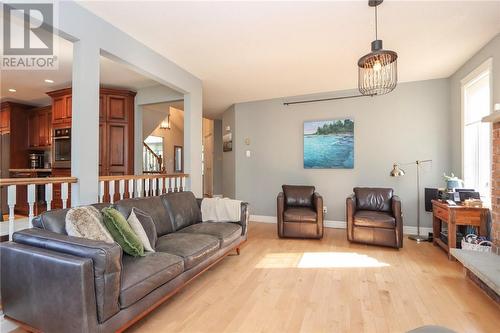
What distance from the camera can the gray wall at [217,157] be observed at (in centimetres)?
750

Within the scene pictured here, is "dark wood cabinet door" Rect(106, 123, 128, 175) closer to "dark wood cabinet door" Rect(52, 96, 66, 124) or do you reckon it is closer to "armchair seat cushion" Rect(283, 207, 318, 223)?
"dark wood cabinet door" Rect(52, 96, 66, 124)

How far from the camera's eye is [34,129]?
5371mm

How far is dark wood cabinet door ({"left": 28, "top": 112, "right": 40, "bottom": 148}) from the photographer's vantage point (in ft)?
17.4

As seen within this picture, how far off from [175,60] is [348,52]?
2271 millimetres

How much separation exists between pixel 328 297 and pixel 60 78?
16.0 feet

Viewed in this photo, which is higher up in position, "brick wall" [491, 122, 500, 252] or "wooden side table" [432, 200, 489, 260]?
"brick wall" [491, 122, 500, 252]

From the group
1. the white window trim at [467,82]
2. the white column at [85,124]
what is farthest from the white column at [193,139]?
the white window trim at [467,82]

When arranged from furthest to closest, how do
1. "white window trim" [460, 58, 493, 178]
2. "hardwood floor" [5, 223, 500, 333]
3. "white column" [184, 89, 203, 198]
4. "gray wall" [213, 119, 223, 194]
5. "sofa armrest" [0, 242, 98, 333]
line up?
"gray wall" [213, 119, 223, 194] → "white column" [184, 89, 203, 198] → "white window trim" [460, 58, 493, 178] → "hardwood floor" [5, 223, 500, 333] → "sofa armrest" [0, 242, 98, 333]

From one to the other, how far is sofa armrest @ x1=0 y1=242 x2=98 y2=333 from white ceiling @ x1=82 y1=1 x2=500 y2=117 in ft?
6.99

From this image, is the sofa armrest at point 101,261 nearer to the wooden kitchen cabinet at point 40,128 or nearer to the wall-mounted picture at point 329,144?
the wall-mounted picture at point 329,144

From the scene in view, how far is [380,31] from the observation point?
8.65 ft

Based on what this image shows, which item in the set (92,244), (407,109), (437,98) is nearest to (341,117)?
(407,109)

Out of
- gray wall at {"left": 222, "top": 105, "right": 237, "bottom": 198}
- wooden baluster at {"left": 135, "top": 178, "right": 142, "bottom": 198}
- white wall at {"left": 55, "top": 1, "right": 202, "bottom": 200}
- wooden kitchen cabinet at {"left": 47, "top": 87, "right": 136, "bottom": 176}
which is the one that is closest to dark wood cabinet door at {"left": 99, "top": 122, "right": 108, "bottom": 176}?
wooden kitchen cabinet at {"left": 47, "top": 87, "right": 136, "bottom": 176}

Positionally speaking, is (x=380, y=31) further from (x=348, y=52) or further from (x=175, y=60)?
(x=175, y=60)
